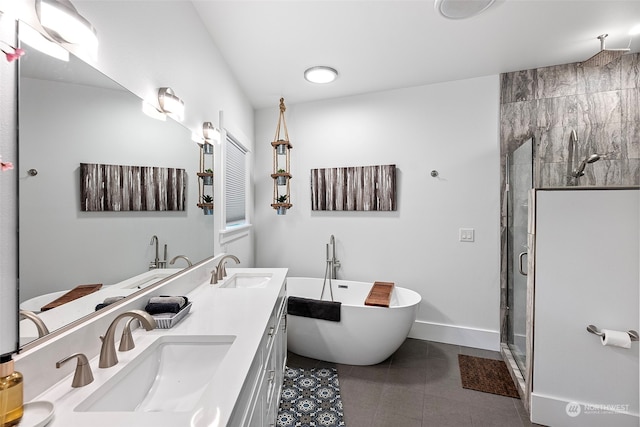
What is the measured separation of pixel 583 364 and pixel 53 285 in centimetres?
265

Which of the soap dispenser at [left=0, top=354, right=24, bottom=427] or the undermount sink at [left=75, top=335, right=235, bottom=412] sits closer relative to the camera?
the soap dispenser at [left=0, top=354, right=24, bottom=427]

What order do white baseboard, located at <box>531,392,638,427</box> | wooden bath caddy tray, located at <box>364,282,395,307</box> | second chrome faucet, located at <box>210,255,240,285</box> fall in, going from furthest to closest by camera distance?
wooden bath caddy tray, located at <box>364,282,395,307</box>, second chrome faucet, located at <box>210,255,240,285</box>, white baseboard, located at <box>531,392,638,427</box>

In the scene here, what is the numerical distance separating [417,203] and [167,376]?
102 inches

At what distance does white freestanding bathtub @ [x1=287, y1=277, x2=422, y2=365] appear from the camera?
2305mm

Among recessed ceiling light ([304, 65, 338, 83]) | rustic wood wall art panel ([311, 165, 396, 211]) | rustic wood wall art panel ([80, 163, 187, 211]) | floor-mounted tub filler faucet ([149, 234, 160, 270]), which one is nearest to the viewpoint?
rustic wood wall art panel ([80, 163, 187, 211])

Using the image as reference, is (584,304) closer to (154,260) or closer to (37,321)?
(154,260)

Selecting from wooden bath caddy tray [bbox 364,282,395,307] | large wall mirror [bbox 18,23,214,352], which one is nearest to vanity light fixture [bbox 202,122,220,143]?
large wall mirror [bbox 18,23,214,352]

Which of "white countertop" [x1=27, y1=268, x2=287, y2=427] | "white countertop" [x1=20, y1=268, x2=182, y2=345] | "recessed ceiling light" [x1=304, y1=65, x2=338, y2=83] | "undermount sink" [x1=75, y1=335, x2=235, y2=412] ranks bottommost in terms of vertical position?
"undermount sink" [x1=75, y1=335, x2=235, y2=412]

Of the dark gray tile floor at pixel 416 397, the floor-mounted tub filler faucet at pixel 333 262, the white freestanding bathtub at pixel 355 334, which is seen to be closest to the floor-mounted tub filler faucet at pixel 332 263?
the floor-mounted tub filler faucet at pixel 333 262

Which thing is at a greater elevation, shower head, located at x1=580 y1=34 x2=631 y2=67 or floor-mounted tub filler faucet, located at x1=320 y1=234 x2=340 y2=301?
shower head, located at x1=580 y1=34 x2=631 y2=67

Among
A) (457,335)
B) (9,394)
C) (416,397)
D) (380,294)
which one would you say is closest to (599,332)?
(416,397)

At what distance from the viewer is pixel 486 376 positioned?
2.33m

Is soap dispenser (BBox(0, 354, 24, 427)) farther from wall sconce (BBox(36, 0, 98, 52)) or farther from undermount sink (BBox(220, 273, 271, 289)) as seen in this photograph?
undermount sink (BBox(220, 273, 271, 289))

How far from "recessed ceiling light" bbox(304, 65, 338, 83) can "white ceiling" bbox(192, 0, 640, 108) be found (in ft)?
0.19
